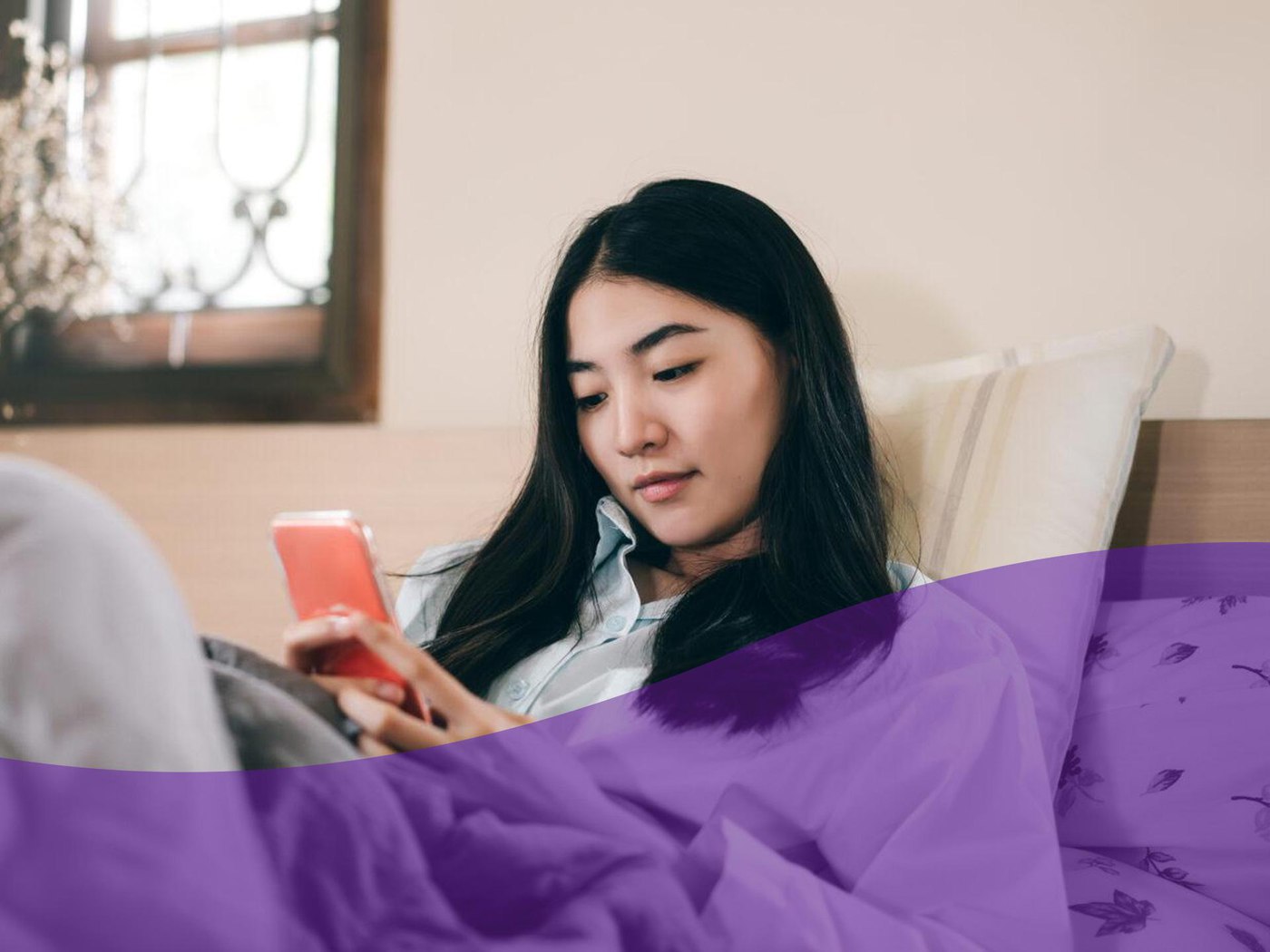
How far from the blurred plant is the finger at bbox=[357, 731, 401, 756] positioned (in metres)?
1.44

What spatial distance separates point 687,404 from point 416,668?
0.39 metres

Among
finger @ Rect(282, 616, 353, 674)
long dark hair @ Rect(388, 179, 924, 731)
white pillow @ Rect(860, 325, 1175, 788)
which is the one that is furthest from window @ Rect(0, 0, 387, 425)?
finger @ Rect(282, 616, 353, 674)

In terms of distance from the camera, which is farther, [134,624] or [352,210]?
[352,210]

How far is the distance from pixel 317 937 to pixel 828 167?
109cm

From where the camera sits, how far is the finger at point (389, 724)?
20.5 inches

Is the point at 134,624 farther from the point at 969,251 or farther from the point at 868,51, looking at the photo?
the point at 868,51

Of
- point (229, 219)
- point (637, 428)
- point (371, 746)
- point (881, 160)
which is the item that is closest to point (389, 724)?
point (371, 746)

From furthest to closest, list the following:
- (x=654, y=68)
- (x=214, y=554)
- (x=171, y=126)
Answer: (x=171, y=126)
(x=214, y=554)
(x=654, y=68)

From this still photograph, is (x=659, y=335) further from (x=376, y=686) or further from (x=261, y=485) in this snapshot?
(x=261, y=485)

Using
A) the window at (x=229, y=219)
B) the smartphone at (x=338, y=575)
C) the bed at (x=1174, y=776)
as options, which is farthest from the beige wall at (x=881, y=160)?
the smartphone at (x=338, y=575)

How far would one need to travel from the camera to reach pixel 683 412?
0.89 m

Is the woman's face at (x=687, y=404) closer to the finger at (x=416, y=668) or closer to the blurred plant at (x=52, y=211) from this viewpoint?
the finger at (x=416, y=668)

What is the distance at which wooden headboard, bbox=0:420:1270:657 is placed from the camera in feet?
4.38

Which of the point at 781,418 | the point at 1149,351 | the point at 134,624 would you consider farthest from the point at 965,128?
the point at 134,624
